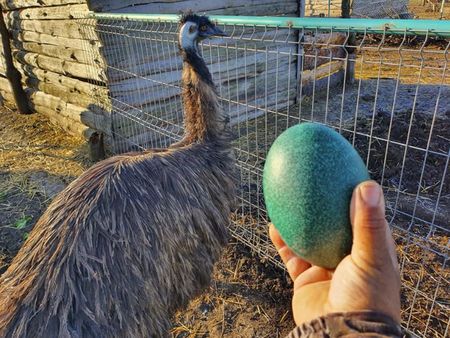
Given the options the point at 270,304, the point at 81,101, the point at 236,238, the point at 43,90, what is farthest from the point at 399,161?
the point at 43,90

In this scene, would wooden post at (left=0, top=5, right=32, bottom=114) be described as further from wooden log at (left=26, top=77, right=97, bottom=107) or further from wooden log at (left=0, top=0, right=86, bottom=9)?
wooden log at (left=0, top=0, right=86, bottom=9)

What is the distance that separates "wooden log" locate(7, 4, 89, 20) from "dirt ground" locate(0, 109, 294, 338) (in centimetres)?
149

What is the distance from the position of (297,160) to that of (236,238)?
2.13 meters

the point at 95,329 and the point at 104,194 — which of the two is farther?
the point at 104,194

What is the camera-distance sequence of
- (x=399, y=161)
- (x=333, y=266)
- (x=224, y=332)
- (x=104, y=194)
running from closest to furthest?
1. (x=333, y=266)
2. (x=104, y=194)
3. (x=224, y=332)
4. (x=399, y=161)

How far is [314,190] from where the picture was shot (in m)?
1.13

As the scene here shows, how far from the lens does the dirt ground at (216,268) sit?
256 centimetres

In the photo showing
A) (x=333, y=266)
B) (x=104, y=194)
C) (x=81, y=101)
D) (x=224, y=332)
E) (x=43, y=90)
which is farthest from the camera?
(x=43, y=90)

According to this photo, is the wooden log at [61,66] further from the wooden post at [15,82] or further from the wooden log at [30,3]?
the wooden log at [30,3]

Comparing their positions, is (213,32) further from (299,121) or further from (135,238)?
(135,238)

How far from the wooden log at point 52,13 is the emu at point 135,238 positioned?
2.02 metres

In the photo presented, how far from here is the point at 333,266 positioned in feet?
3.70

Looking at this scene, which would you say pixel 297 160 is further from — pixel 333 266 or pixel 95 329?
pixel 95 329

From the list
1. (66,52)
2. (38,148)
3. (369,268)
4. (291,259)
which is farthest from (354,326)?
(38,148)
